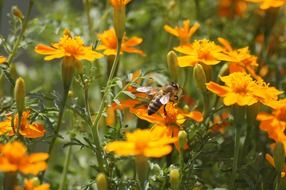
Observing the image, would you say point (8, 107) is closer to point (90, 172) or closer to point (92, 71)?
point (92, 71)

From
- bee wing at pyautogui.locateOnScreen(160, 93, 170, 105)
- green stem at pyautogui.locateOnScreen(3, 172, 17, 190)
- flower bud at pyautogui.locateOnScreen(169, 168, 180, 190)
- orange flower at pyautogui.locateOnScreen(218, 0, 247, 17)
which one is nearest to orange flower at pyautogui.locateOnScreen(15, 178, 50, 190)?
green stem at pyautogui.locateOnScreen(3, 172, 17, 190)

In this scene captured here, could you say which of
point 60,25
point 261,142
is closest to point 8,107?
point 60,25

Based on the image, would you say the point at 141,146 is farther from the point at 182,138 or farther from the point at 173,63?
the point at 173,63

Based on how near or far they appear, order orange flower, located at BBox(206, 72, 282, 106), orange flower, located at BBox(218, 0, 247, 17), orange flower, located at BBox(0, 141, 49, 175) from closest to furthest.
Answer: orange flower, located at BBox(0, 141, 49, 175) → orange flower, located at BBox(206, 72, 282, 106) → orange flower, located at BBox(218, 0, 247, 17)

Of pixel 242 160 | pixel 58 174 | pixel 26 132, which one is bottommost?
pixel 58 174

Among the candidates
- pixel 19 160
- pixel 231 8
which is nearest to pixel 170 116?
pixel 19 160

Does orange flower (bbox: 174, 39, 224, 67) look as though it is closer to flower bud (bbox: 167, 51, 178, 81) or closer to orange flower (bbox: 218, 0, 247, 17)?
flower bud (bbox: 167, 51, 178, 81)

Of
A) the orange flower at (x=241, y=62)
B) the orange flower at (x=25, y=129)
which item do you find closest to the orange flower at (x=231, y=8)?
the orange flower at (x=241, y=62)
